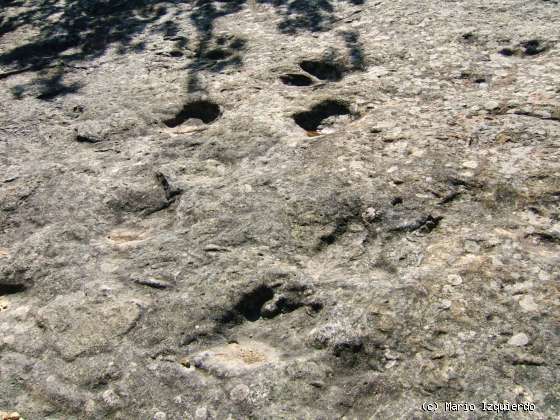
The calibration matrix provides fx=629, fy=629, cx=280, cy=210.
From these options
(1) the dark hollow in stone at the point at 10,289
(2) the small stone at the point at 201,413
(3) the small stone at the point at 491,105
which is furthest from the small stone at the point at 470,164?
(1) the dark hollow in stone at the point at 10,289

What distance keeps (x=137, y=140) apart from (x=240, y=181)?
3.37ft

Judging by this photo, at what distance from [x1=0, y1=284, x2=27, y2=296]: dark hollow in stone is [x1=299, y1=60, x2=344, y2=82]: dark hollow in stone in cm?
261

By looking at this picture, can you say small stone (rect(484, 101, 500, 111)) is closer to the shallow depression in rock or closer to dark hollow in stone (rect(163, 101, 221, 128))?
the shallow depression in rock

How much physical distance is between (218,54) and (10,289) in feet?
8.82

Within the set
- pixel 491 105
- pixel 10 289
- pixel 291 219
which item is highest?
pixel 491 105

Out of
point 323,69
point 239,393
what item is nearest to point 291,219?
point 239,393

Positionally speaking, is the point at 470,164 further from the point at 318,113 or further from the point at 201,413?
the point at 201,413

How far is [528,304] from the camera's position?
2770 millimetres

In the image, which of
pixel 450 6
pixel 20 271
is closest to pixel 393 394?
pixel 20 271

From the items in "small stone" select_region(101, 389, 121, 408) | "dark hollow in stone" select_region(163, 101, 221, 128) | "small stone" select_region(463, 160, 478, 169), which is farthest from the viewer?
"dark hollow in stone" select_region(163, 101, 221, 128)

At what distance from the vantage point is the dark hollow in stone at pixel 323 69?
15.6 feet

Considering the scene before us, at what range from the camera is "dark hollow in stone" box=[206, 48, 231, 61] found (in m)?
5.23

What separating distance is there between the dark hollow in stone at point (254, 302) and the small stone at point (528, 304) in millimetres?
1169

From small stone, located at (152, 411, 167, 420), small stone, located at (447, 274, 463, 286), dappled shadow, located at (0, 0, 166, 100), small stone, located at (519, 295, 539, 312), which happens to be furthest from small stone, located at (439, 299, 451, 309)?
dappled shadow, located at (0, 0, 166, 100)
